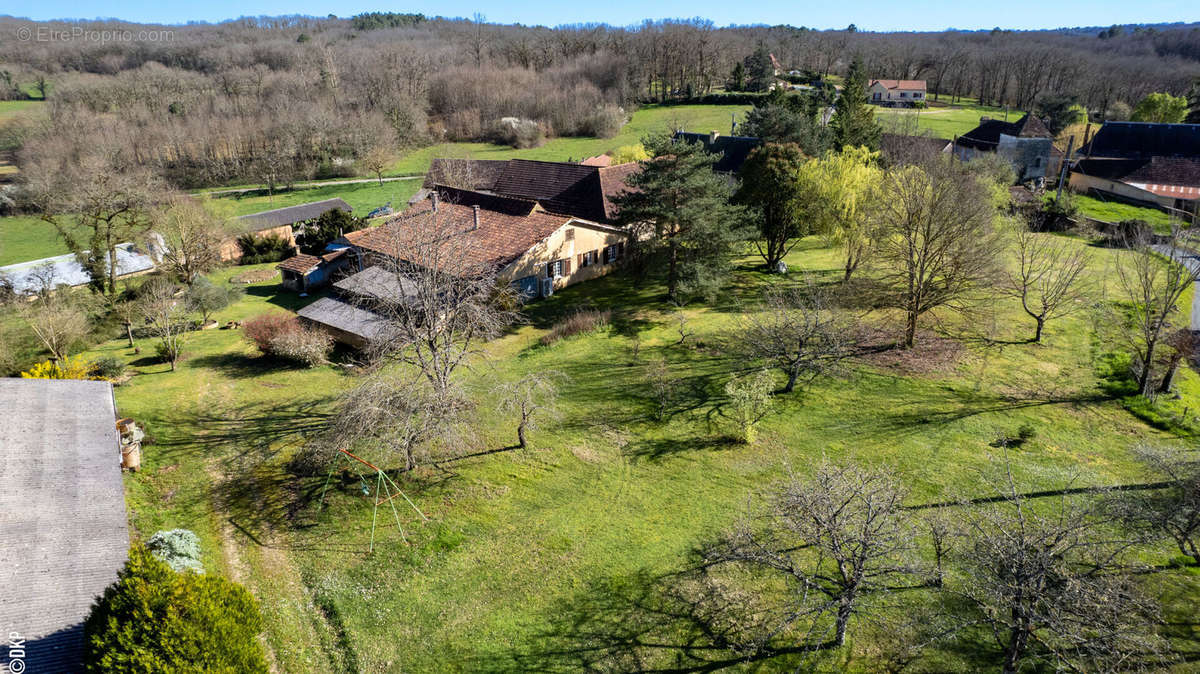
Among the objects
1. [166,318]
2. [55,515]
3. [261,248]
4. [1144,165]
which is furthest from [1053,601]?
[1144,165]

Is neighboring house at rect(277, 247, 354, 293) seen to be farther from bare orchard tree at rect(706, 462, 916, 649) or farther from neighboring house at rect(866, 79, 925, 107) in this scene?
neighboring house at rect(866, 79, 925, 107)

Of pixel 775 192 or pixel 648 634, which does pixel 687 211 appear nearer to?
pixel 775 192

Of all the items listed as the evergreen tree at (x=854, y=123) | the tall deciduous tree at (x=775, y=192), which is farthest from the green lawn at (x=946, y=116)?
the tall deciduous tree at (x=775, y=192)

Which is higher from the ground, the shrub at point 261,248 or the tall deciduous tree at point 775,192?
the tall deciduous tree at point 775,192

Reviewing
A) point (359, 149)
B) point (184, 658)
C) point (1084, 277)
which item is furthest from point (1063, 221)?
point (359, 149)

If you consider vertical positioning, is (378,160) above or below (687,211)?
below

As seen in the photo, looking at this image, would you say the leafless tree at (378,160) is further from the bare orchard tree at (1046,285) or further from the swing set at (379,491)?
the bare orchard tree at (1046,285)
